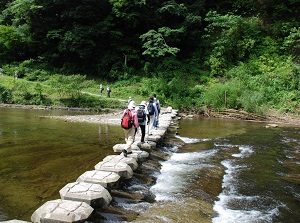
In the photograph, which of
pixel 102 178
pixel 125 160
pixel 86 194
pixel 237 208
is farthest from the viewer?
pixel 125 160

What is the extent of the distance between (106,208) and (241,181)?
396 centimetres

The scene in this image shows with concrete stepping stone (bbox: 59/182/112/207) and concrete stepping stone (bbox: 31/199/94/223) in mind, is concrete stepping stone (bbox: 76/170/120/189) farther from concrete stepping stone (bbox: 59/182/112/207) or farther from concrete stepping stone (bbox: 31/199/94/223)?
concrete stepping stone (bbox: 31/199/94/223)

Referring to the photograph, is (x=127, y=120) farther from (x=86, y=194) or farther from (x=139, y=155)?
(x=86, y=194)

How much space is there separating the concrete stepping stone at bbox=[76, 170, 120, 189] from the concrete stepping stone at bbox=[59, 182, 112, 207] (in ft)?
1.02

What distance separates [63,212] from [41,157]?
5.28 m

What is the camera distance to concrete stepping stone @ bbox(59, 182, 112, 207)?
5.32m

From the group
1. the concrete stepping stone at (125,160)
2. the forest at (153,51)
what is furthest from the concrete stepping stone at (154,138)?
the forest at (153,51)

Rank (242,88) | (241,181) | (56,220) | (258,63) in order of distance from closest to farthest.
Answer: (56,220)
(241,181)
(242,88)
(258,63)

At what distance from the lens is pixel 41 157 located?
953 cm

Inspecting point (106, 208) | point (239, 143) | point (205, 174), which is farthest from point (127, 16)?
point (106, 208)

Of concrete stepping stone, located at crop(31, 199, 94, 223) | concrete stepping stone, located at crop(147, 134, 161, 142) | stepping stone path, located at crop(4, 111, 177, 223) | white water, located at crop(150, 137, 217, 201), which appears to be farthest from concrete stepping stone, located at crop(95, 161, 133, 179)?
concrete stepping stone, located at crop(147, 134, 161, 142)

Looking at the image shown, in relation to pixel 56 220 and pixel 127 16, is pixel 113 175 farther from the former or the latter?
pixel 127 16

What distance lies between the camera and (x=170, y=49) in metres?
30.2

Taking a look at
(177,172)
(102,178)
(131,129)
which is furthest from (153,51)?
(102,178)
